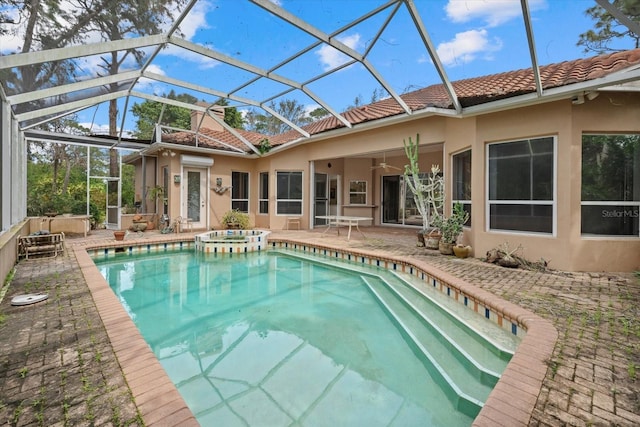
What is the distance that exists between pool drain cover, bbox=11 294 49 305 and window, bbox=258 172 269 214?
9337 millimetres

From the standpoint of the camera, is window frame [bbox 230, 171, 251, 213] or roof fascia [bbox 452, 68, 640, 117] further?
window frame [bbox 230, 171, 251, 213]

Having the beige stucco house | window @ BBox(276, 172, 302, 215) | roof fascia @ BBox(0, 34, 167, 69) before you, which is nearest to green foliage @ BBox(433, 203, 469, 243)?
the beige stucco house

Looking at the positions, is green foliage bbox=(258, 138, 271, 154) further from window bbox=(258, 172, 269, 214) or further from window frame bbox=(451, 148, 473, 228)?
window frame bbox=(451, 148, 473, 228)

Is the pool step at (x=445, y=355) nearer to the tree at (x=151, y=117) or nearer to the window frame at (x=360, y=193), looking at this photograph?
the window frame at (x=360, y=193)

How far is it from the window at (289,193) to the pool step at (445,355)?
8076 mm

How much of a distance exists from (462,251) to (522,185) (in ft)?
6.13

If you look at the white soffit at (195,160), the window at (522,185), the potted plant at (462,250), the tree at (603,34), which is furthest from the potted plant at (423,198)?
the white soffit at (195,160)

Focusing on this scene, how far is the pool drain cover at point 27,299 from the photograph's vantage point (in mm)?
3963

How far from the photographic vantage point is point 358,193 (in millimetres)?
14602

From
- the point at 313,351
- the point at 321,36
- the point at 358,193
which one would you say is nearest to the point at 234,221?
the point at 358,193

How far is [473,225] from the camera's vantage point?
7.33 meters

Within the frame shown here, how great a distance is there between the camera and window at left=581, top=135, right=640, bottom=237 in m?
5.96

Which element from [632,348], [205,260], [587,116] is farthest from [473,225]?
[205,260]

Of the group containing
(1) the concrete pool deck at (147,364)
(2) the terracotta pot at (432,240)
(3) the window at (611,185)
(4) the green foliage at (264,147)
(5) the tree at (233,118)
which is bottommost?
(1) the concrete pool deck at (147,364)
